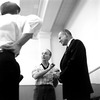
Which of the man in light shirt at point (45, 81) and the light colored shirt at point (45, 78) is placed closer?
the man in light shirt at point (45, 81)

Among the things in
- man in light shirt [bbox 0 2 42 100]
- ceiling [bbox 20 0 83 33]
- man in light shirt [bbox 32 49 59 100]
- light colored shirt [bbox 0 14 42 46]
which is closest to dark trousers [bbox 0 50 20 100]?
man in light shirt [bbox 0 2 42 100]

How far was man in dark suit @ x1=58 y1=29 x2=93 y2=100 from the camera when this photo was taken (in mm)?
2275

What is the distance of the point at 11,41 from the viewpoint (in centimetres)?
149

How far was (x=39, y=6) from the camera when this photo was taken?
500 cm

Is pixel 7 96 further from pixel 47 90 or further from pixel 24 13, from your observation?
pixel 24 13

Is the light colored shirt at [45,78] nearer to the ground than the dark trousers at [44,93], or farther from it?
farther from it

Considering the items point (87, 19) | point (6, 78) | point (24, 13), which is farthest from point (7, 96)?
point (24, 13)

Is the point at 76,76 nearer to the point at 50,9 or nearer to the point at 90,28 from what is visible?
the point at 90,28

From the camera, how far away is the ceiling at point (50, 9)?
459 cm

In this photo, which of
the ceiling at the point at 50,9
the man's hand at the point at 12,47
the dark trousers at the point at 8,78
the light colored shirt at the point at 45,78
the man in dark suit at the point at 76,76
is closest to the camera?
the dark trousers at the point at 8,78

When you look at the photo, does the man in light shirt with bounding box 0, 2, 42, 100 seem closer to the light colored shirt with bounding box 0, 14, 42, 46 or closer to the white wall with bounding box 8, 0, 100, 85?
the light colored shirt with bounding box 0, 14, 42, 46

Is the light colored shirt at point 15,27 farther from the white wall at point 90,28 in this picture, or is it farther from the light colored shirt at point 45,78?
the white wall at point 90,28

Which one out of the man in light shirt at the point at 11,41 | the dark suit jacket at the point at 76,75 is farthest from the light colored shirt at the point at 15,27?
the dark suit jacket at the point at 76,75

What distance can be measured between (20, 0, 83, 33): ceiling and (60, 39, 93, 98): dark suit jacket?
2340 millimetres
